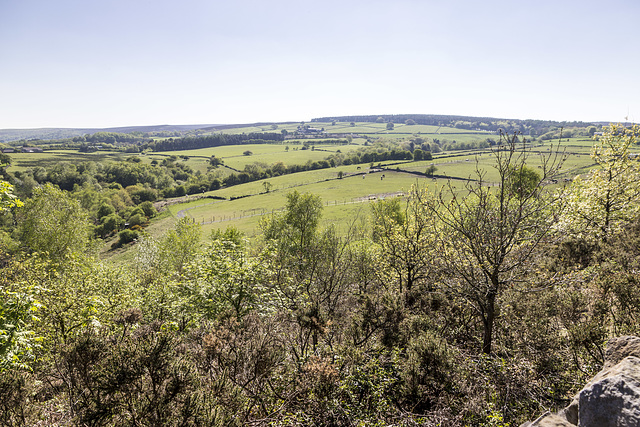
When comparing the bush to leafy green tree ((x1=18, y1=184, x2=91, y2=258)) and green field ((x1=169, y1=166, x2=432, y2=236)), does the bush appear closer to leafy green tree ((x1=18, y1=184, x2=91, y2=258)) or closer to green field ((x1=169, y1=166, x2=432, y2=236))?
green field ((x1=169, y1=166, x2=432, y2=236))

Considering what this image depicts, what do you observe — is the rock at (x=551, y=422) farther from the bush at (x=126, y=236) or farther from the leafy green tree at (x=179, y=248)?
the bush at (x=126, y=236)

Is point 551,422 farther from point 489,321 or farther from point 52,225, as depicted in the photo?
point 52,225

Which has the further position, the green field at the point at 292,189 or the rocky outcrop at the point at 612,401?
the green field at the point at 292,189

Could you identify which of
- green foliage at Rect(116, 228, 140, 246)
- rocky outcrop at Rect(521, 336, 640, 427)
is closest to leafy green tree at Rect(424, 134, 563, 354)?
rocky outcrop at Rect(521, 336, 640, 427)

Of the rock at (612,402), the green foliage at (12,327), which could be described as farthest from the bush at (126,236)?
the rock at (612,402)

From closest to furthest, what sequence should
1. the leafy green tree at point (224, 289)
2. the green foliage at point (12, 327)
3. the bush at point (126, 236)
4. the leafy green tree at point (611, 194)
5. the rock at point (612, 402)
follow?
the rock at point (612, 402), the green foliage at point (12, 327), the leafy green tree at point (224, 289), the leafy green tree at point (611, 194), the bush at point (126, 236)

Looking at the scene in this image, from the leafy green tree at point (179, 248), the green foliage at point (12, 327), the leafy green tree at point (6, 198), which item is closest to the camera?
the green foliage at point (12, 327)

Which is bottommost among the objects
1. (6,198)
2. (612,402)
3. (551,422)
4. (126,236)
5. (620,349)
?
(126,236)

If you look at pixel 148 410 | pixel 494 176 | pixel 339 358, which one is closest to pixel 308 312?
pixel 339 358

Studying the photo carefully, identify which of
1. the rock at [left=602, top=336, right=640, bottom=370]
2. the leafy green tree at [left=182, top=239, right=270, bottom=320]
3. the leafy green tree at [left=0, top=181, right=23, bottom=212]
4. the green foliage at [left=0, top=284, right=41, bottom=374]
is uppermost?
the leafy green tree at [left=0, top=181, right=23, bottom=212]

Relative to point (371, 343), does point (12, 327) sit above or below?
above

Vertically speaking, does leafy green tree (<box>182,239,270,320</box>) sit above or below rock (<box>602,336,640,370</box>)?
below

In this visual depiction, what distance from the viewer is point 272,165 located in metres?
189

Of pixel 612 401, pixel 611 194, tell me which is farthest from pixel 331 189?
pixel 612 401
